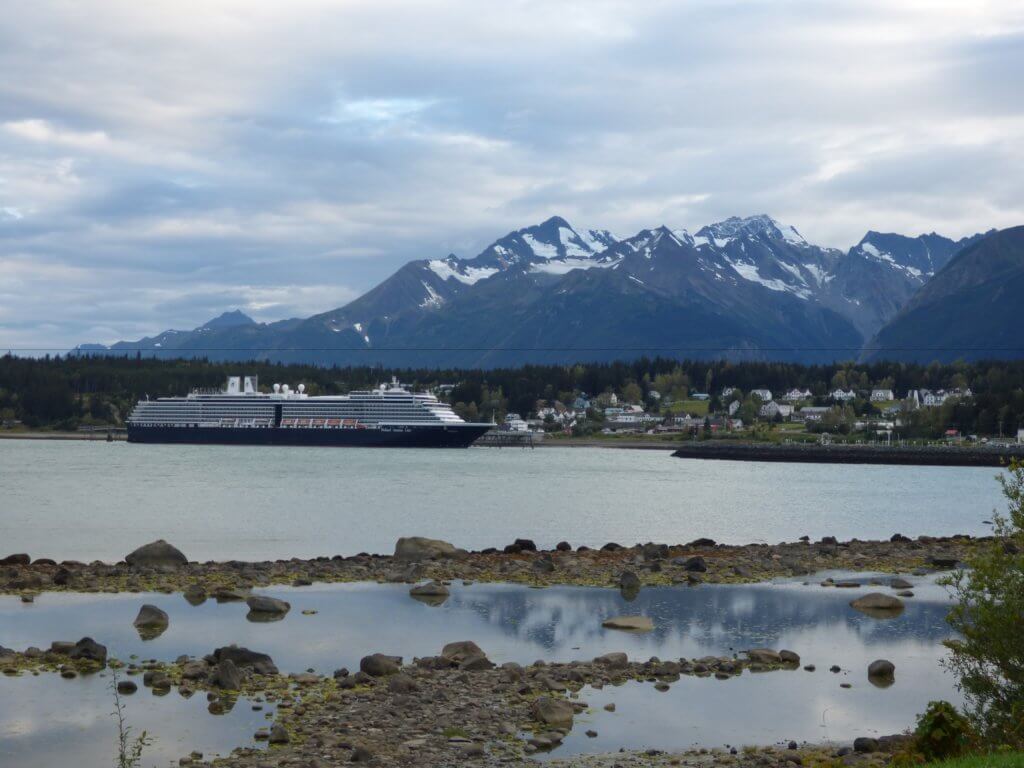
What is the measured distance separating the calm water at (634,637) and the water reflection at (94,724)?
13 centimetres

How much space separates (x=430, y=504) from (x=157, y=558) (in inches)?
1053

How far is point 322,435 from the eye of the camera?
138 metres

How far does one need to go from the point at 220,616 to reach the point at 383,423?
11192 cm

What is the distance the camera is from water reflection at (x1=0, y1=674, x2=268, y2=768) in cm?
1414

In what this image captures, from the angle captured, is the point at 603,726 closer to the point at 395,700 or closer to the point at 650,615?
the point at 395,700

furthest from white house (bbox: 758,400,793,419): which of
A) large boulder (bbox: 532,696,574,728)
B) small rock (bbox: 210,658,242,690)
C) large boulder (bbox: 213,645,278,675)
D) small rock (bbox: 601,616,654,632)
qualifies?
large boulder (bbox: 532,696,574,728)

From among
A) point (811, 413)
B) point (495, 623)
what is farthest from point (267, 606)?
point (811, 413)

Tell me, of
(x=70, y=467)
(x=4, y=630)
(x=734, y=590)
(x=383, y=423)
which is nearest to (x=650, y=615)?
(x=734, y=590)

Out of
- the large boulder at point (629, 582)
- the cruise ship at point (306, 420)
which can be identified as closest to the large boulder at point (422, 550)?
the large boulder at point (629, 582)

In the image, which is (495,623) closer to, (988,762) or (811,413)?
(988,762)

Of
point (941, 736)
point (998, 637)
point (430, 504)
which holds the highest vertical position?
point (998, 637)

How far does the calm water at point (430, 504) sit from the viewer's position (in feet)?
137

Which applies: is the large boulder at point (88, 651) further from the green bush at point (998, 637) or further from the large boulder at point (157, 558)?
the green bush at point (998, 637)

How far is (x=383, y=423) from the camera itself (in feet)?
443
